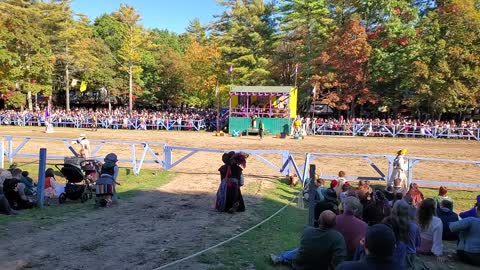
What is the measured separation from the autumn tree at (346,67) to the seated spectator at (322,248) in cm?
3286

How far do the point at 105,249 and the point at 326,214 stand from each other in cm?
362

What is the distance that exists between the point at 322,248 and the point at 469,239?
334 cm

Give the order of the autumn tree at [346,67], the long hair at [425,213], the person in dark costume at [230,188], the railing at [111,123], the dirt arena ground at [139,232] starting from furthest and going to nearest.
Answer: the railing at [111,123]
the autumn tree at [346,67]
the person in dark costume at [230,188]
the long hair at [425,213]
the dirt arena ground at [139,232]

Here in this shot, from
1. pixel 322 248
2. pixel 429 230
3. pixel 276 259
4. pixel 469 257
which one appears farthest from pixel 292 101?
pixel 322 248

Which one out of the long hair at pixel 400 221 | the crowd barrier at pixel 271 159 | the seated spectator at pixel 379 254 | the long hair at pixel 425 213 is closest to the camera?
the seated spectator at pixel 379 254

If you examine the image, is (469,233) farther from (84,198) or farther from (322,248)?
(84,198)

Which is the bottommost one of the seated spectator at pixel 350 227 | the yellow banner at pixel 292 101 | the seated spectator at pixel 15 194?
the seated spectator at pixel 15 194

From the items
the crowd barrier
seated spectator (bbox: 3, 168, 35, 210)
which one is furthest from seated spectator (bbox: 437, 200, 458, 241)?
seated spectator (bbox: 3, 168, 35, 210)

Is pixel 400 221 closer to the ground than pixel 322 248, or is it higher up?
higher up

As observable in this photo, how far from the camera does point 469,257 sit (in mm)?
6758

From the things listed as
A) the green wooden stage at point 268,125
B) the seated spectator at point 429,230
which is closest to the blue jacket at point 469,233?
the seated spectator at point 429,230

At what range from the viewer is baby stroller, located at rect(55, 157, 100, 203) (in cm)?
1029

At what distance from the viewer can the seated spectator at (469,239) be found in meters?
6.70

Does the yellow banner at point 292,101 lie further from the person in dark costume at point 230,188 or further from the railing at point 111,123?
the person in dark costume at point 230,188
